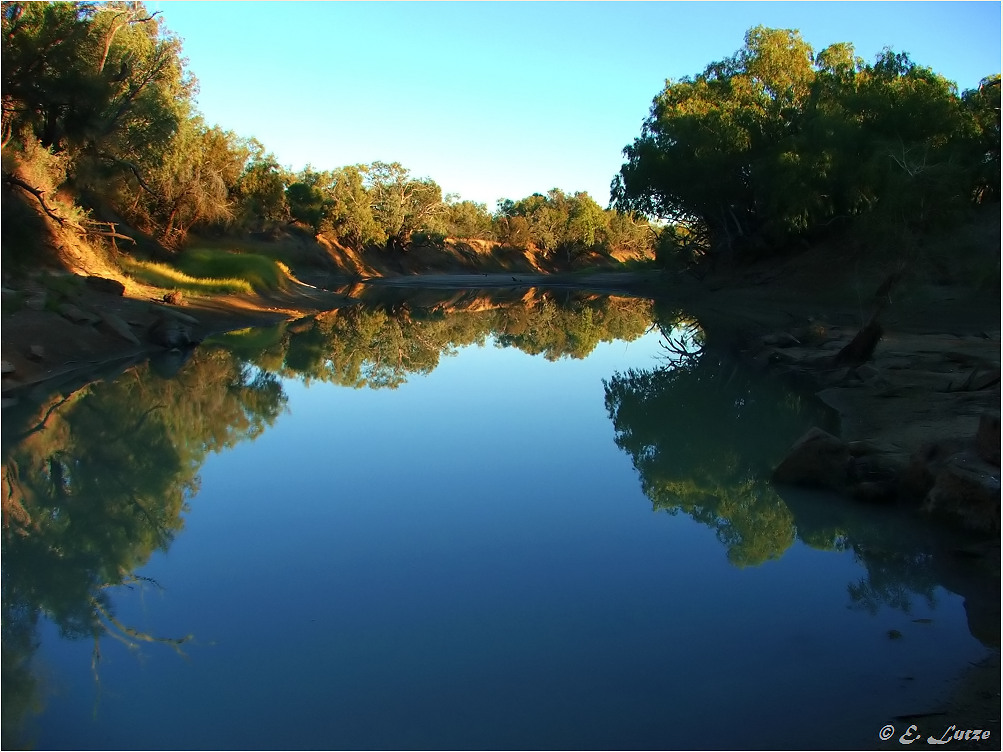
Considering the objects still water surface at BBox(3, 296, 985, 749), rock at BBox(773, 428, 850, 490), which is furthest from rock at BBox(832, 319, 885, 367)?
rock at BBox(773, 428, 850, 490)

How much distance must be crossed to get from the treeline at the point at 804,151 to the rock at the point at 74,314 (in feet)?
52.6

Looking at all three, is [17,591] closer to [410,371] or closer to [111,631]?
[111,631]

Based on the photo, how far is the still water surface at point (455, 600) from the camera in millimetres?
4715

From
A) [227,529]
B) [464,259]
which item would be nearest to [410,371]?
[227,529]

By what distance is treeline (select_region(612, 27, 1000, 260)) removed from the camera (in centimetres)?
1772

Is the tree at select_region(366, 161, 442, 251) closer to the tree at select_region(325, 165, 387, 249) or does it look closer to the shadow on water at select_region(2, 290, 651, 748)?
the tree at select_region(325, 165, 387, 249)

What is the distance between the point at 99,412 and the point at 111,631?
8.15 meters

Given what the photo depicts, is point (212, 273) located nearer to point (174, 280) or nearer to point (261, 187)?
point (174, 280)

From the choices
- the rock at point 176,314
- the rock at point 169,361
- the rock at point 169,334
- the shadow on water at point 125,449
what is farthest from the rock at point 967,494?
the rock at point 176,314

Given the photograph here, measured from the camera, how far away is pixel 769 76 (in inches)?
1847

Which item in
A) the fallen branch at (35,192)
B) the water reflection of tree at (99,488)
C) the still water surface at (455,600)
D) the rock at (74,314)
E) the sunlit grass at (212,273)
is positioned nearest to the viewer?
the still water surface at (455,600)

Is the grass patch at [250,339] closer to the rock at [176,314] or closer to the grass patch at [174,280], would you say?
the rock at [176,314]

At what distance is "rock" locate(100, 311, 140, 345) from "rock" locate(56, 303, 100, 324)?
0.37m

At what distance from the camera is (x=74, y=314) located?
18.0 meters
